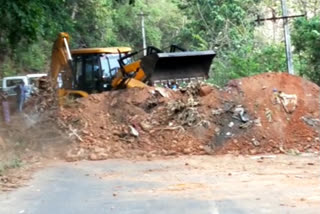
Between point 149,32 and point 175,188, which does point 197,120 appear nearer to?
point 175,188

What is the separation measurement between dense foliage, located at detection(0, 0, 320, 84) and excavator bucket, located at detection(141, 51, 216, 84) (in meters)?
3.65

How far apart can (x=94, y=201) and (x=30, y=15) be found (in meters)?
11.0

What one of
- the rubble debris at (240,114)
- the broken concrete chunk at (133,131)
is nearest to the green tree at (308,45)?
the rubble debris at (240,114)

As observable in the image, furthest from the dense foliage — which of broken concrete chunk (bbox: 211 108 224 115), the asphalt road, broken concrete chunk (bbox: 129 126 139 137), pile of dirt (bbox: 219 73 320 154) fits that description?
the asphalt road

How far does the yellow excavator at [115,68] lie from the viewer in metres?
20.6

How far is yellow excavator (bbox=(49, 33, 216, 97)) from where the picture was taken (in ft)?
67.5

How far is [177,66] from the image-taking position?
2088cm

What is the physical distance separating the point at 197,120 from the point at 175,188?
282 inches

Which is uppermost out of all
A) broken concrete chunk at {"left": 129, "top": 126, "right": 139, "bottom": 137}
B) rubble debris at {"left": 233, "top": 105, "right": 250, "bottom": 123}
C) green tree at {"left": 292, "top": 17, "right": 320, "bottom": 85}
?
green tree at {"left": 292, "top": 17, "right": 320, "bottom": 85}

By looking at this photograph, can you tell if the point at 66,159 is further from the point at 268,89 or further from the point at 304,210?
the point at 304,210

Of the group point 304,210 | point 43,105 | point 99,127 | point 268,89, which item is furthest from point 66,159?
point 304,210

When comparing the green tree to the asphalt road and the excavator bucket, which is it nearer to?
the excavator bucket

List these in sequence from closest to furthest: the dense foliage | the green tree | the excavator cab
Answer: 1. the dense foliage
2. the excavator cab
3. the green tree

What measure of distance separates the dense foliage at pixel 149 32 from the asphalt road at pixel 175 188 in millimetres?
7429
